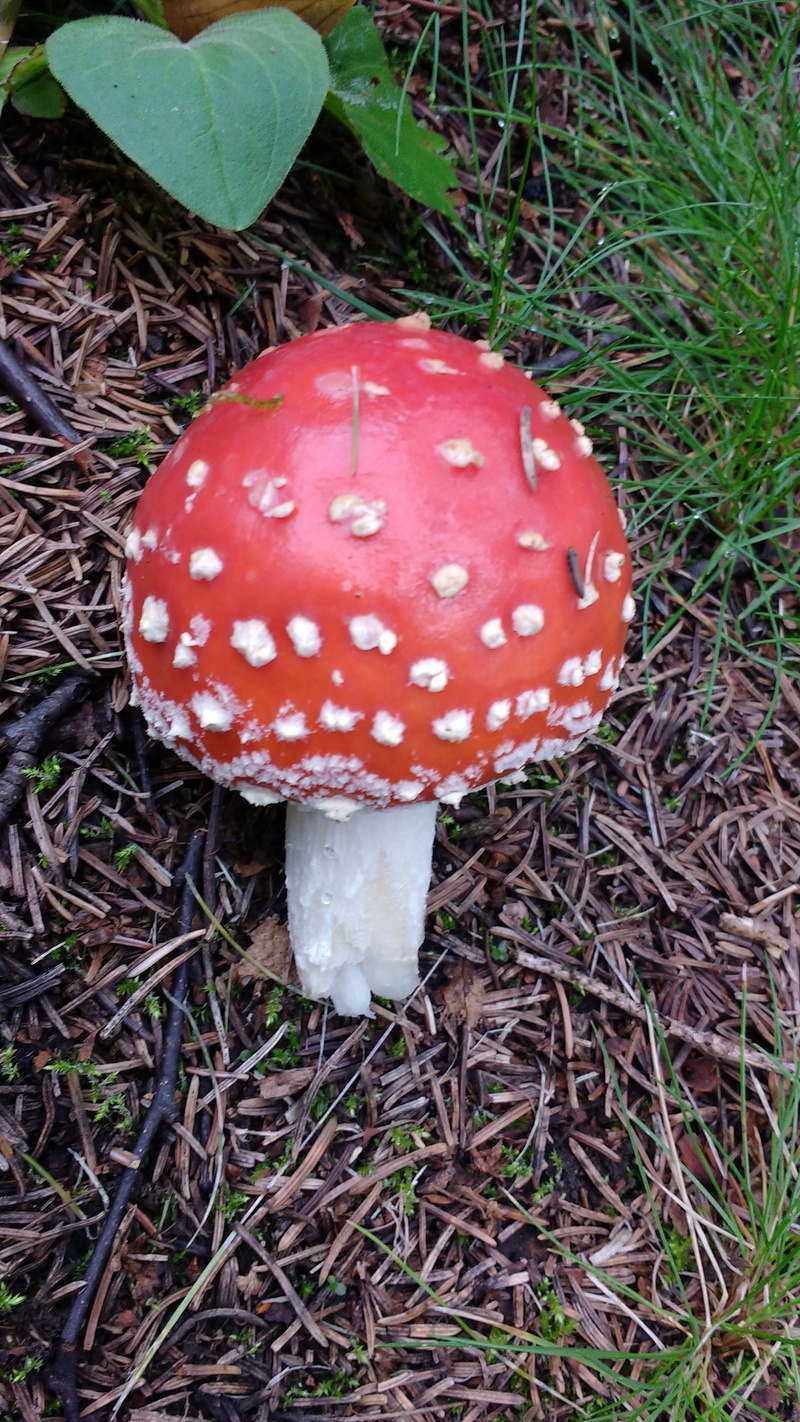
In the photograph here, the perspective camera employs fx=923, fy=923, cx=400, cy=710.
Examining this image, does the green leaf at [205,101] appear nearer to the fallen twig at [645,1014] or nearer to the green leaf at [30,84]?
the green leaf at [30,84]

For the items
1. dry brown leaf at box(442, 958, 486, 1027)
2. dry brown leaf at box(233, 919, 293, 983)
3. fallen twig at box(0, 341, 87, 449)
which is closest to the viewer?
fallen twig at box(0, 341, 87, 449)

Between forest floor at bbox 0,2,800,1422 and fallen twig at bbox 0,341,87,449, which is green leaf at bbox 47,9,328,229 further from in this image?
fallen twig at bbox 0,341,87,449

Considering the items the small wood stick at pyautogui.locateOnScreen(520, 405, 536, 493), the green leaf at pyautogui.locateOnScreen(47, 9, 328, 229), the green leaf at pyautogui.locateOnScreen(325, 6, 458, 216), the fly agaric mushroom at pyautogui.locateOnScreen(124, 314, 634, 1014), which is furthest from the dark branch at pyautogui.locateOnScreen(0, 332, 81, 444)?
the small wood stick at pyautogui.locateOnScreen(520, 405, 536, 493)

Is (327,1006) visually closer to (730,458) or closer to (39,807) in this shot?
(39,807)

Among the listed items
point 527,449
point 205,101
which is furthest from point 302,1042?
point 205,101

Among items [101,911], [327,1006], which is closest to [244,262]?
[101,911]

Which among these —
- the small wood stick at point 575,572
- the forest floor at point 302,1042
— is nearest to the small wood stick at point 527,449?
the small wood stick at point 575,572

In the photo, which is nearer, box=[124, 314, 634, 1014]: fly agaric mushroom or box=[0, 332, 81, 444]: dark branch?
box=[124, 314, 634, 1014]: fly agaric mushroom
